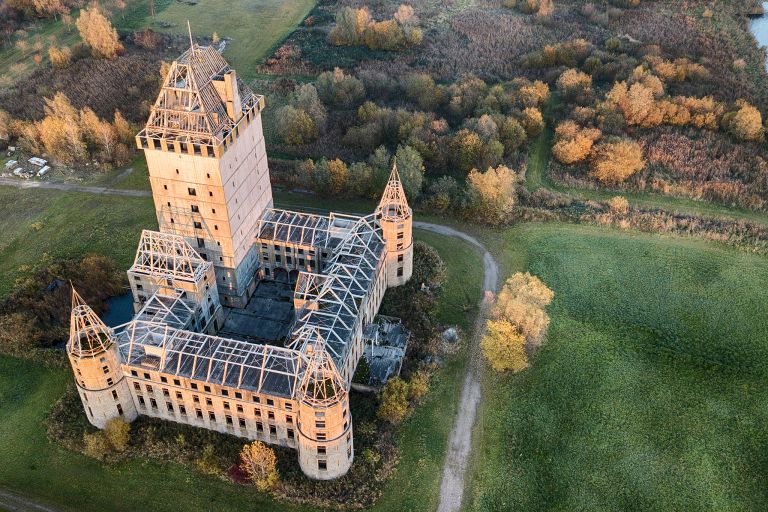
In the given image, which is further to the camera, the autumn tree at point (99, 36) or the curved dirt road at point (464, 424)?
the autumn tree at point (99, 36)

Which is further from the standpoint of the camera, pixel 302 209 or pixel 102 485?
pixel 302 209

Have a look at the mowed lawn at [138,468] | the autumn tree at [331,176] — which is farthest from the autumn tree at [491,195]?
the autumn tree at [331,176]

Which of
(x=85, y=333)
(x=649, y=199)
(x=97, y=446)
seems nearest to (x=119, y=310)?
(x=97, y=446)

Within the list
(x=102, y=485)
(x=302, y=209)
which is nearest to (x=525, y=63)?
(x=302, y=209)

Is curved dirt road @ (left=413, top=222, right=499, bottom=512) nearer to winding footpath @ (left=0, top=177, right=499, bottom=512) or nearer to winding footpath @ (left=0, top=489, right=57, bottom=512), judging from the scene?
winding footpath @ (left=0, top=177, right=499, bottom=512)

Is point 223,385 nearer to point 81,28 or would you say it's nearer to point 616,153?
point 616,153

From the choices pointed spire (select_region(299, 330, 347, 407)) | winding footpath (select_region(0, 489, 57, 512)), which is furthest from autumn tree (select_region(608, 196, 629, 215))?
winding footpath (select_region(0, 489, 57, 512))

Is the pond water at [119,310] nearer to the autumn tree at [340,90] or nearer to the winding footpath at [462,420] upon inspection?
the winding footpath at [462,420]
